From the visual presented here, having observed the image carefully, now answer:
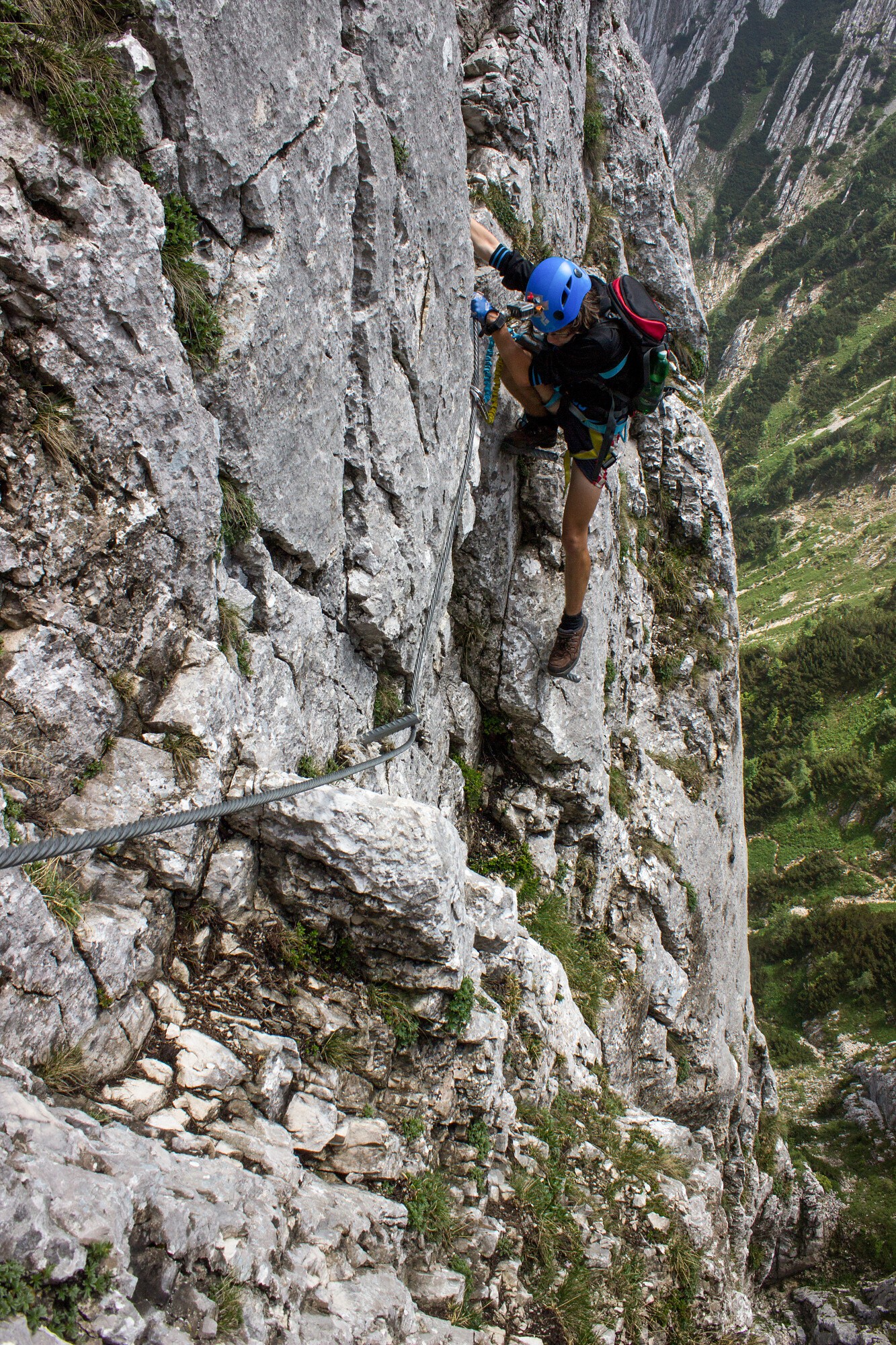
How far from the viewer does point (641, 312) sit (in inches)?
300

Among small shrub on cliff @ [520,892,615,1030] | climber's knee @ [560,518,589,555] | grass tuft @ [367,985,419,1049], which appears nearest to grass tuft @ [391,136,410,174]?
climber's knee @ [560,518,589,555]

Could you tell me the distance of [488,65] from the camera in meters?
9.45

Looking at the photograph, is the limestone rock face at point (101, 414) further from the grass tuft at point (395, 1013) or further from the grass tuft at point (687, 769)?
the grass tuft at point (687, 769)

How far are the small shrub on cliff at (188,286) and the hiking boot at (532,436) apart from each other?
204 inches

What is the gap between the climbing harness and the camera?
10.3ft

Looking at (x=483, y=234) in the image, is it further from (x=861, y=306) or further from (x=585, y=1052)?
(x=861, y=306)

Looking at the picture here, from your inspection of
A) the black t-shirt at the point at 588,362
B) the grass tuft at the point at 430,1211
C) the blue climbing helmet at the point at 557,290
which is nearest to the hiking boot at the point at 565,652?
the black t-shirt at the point at 588,362

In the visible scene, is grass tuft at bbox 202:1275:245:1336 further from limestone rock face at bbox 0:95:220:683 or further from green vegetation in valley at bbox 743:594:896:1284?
green vegetation in valley at bbox 743:594:896:1284

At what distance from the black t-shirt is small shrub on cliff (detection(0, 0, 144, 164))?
4411 mm

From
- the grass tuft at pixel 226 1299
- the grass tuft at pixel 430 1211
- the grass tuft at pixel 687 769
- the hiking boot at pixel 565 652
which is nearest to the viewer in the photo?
the grass tuft at pixel 226 1299

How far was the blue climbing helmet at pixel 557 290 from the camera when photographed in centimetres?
713

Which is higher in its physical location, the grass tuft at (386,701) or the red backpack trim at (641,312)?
the red backpack trim at (641,312)

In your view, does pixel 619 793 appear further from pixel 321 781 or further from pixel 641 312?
pixel 321 781

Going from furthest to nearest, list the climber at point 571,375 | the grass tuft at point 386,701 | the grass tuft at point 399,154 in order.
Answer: the climber at point 571,375 → the grass tuft at point 386,701 → the grass tuft at point 399,154
